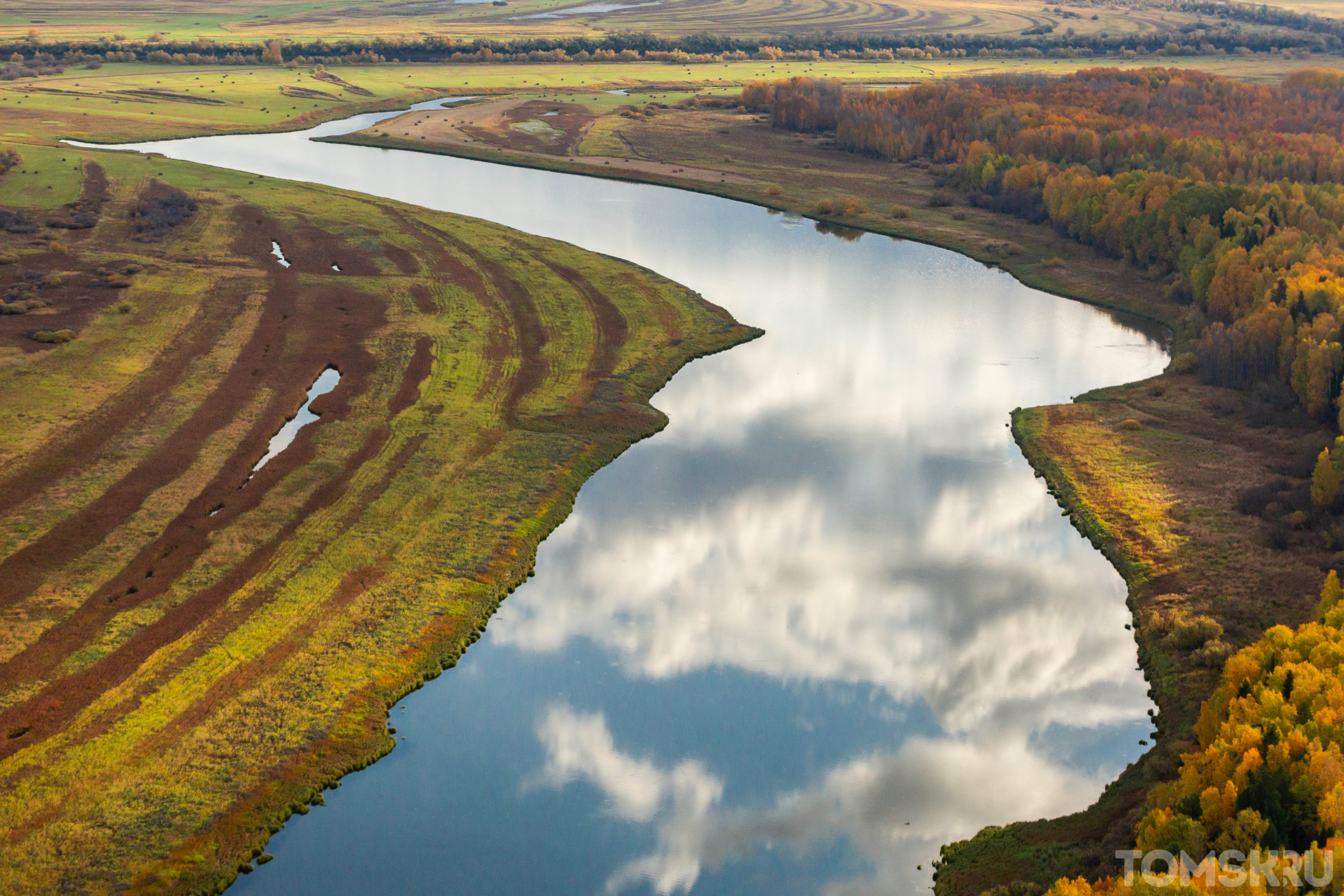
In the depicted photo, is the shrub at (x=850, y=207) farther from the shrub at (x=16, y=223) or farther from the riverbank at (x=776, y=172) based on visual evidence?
the shrub at (x=16, y=223)

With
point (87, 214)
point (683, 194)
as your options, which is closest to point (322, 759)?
point (87, 214)

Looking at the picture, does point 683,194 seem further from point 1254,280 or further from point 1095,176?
point 1254,280

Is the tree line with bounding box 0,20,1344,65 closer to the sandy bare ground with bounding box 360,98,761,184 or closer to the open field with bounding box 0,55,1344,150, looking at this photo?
the open field with bounding box 0,55,1344,150

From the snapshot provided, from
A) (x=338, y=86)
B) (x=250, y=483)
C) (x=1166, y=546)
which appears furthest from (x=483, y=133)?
(x=1166, y=546)

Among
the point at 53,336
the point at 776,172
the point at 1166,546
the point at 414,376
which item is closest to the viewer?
the point at 1166,546

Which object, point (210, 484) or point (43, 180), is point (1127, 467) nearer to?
point (210, 484)

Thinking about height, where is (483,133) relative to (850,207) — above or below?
above
